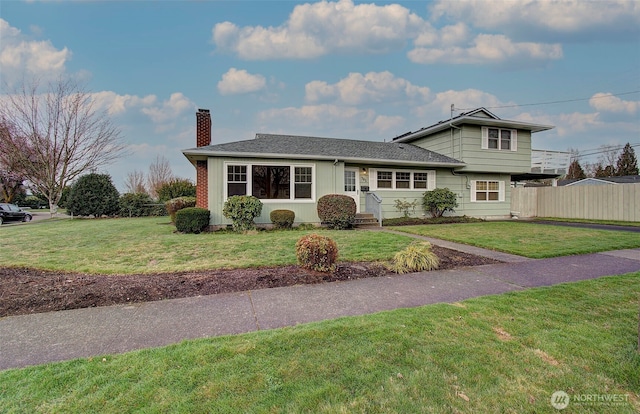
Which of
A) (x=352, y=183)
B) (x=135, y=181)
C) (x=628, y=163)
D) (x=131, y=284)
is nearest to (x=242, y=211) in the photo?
(x=352, y=183)

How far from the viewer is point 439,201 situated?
559 inches

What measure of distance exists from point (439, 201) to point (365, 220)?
13.4 ft

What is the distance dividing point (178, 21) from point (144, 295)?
1166 cm

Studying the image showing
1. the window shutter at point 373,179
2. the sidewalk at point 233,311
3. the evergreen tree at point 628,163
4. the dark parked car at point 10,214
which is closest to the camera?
the sidewalk at point 233,311

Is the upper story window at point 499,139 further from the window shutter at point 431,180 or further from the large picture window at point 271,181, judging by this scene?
the large picture window at point 271,181

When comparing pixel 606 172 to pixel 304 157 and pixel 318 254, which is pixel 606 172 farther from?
pixel 318 254

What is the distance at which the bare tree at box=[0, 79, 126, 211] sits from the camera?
18.7 m

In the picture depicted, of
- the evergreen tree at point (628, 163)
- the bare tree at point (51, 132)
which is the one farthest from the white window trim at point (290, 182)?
the evergreen tree at point (628, 163)

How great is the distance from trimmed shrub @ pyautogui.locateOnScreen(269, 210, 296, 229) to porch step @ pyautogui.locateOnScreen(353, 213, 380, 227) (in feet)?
10.2

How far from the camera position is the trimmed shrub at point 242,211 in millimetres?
10531

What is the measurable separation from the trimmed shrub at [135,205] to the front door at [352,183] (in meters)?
14.8

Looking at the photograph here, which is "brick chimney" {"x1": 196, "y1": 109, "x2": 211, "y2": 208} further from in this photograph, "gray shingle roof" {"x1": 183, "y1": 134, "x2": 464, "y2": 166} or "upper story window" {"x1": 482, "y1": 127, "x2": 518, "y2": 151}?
"upper story window" {"x1": 482, "y1": 127, "x2": 518, "y2": 151}

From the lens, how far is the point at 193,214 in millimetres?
10398

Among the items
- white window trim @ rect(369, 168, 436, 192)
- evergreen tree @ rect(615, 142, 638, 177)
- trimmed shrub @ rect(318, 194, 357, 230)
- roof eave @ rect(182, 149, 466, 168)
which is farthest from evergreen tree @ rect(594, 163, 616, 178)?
trimmed shrub @ rect(318, 194, 357, 230)
